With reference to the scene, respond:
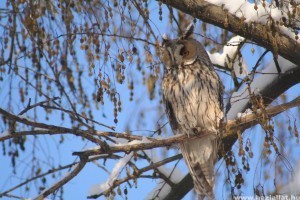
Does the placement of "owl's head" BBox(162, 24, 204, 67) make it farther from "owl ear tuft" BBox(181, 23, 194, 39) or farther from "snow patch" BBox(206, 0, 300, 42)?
"snow patch" BBox(206, 0, 300, 42)

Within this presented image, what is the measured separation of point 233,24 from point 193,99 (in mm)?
727

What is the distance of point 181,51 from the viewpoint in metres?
3.33

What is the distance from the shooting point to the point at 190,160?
332 cm

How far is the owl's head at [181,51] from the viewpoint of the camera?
329cm

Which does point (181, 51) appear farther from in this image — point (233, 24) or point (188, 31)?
point (233, 24)

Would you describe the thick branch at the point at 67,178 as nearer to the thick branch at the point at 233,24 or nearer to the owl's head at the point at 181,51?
the thick branch at the point at 233,24

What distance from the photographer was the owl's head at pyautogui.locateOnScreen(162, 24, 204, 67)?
329 centimetres

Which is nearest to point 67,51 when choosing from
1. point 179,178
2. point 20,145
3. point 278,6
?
point 20,145

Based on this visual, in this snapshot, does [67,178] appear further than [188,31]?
No

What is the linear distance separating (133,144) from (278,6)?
947 mm

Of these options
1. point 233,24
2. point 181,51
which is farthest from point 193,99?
point 233,24

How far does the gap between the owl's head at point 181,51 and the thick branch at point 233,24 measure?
0.71 metres

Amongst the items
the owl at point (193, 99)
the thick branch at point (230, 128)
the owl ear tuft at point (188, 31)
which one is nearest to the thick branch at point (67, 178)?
the thick branch at point (230, 128)

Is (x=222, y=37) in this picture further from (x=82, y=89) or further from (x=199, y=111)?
(x=82, y=89)
